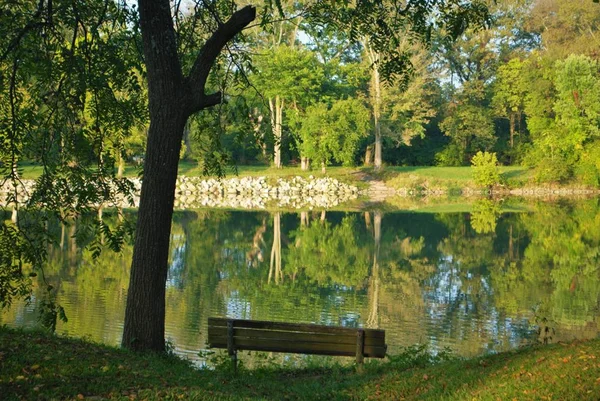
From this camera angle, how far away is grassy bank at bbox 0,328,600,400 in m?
6.45

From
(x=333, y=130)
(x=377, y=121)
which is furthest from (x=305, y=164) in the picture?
(x=377, y=121)

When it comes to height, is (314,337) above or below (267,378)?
above

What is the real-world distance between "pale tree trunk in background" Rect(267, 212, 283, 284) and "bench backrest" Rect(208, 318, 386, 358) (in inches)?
355

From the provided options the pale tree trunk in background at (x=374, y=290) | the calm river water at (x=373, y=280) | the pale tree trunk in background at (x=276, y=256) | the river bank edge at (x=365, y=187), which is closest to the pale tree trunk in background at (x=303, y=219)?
→ the calm river water at (x=373, y=280)

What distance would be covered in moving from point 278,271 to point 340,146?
91.6ft

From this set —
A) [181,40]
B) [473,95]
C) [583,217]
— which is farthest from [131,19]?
[473,95]

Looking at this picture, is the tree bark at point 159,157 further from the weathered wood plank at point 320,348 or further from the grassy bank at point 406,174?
the grassy bank at point 406,174

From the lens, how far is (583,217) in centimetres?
3183

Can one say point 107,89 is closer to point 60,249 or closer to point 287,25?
point 60,249

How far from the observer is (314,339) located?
8.78 metres

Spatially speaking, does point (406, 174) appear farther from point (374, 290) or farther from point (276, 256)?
point (374, 290)

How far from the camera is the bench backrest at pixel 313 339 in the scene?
8.78 meters

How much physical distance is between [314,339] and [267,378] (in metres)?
0.79

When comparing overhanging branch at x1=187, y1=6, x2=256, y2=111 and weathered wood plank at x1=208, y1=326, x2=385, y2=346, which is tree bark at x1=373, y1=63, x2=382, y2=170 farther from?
weathered wood plank at x1=208, y1=326, x2=385, y2=346
